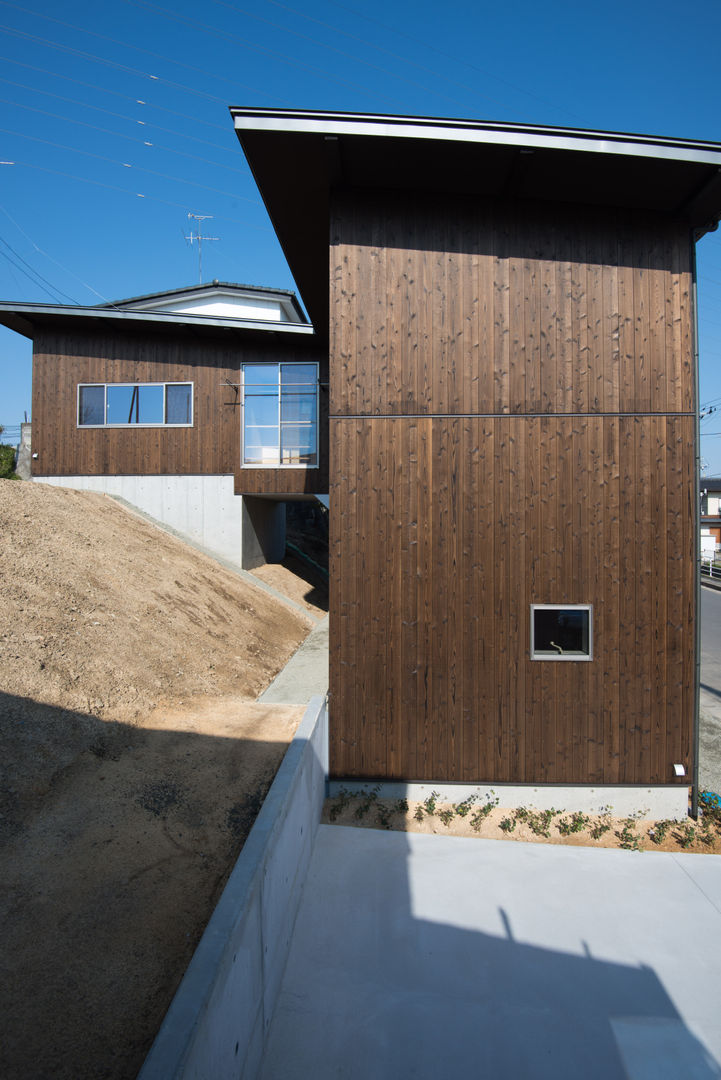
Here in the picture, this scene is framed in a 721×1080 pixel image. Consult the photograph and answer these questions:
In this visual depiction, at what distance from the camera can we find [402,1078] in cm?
275

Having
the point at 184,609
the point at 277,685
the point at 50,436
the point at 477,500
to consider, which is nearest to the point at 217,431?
the point at 50,436

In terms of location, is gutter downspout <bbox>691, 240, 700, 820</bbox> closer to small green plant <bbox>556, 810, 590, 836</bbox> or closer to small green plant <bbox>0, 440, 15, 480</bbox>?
small green plant <bbox>556, 810, 590, 836</bbox>

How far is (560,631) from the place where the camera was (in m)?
5.11

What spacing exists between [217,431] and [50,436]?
3848 millimetres

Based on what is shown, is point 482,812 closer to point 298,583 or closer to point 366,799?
point 366,799

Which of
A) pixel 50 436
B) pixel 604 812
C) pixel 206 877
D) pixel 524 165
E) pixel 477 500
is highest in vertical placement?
pixel 524 165

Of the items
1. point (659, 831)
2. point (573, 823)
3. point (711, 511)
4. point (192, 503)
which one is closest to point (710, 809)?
point (659, 831)

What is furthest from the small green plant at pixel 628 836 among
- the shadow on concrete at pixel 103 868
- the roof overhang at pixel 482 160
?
the roof overhang at pixel 482 160

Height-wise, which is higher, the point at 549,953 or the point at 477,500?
the point at 477,500

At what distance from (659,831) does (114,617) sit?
603 cm

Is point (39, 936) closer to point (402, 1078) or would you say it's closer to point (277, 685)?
point (402, 1078)

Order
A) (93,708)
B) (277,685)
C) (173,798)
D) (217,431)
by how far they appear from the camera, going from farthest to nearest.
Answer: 1. (217,431)
2. (277,685)
3. (93,708)
4. (173,798)

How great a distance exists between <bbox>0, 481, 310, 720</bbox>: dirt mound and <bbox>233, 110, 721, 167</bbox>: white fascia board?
196 inches

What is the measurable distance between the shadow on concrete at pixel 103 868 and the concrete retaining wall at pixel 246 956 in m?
0.28
